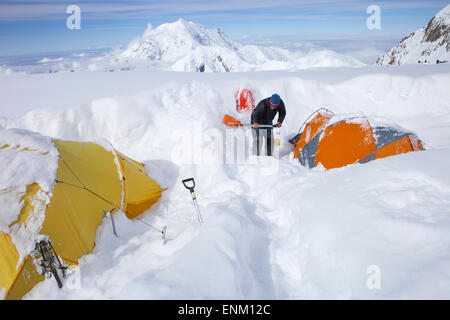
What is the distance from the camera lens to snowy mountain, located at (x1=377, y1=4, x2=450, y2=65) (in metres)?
79.2

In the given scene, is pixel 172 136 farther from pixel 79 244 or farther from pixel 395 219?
pixel 395 219

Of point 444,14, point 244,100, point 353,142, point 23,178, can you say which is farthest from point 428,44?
point 23,178

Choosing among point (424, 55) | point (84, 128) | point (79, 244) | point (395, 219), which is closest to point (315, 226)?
point (395, 219)

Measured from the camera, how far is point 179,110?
7.53 meters

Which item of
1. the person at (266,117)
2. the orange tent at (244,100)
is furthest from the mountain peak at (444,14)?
the person at (266,117)

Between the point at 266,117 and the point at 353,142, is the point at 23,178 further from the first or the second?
the point at 353,142

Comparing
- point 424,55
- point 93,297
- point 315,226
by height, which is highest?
point 424,55

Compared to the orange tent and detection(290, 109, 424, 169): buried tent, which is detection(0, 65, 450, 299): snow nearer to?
detection(290, 109, 424, 169): buried tent

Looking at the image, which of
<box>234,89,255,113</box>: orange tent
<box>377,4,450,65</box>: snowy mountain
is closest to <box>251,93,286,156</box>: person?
<box>234,89,255,113</box>: orange tent

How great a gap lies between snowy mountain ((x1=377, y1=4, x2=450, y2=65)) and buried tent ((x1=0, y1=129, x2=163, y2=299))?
9813cm

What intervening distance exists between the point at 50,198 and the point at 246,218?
8.89 feet

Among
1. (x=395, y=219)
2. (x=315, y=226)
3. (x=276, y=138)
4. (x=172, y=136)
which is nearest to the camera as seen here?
(x=395, y=219)

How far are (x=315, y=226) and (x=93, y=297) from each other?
9.25ft

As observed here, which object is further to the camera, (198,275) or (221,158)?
(221,158)
